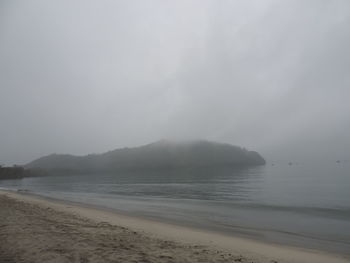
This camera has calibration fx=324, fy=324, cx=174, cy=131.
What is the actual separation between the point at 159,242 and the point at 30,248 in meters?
5.48

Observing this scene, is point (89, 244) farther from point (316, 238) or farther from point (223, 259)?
point (316, 238)

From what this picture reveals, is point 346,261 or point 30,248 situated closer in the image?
point 30,248

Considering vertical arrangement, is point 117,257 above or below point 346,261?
above

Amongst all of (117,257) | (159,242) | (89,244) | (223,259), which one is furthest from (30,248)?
(223,259)

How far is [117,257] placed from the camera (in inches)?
429

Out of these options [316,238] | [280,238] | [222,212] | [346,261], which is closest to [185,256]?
[346,261]

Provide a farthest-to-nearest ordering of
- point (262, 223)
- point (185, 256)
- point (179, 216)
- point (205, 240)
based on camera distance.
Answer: point (179, 216)
point (262, 223)
point (205, 240)
point (185, 256)

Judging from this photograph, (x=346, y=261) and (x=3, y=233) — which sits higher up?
(x=3, y=233)

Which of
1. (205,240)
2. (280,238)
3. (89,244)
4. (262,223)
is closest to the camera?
(89,244)

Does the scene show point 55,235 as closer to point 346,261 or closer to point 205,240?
point 205,240

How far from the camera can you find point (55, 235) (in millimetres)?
14445

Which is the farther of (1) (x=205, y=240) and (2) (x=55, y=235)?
(1) (x=205, y=240)

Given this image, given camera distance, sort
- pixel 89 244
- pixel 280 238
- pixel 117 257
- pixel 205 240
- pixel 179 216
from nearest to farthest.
A: pixel 117 257 → pixel 89 244 → pixel 205 240 → pixel 280 238 → pixel 179 216

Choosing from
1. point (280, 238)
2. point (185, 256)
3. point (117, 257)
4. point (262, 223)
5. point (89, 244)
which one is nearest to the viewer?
point (117, 257)
